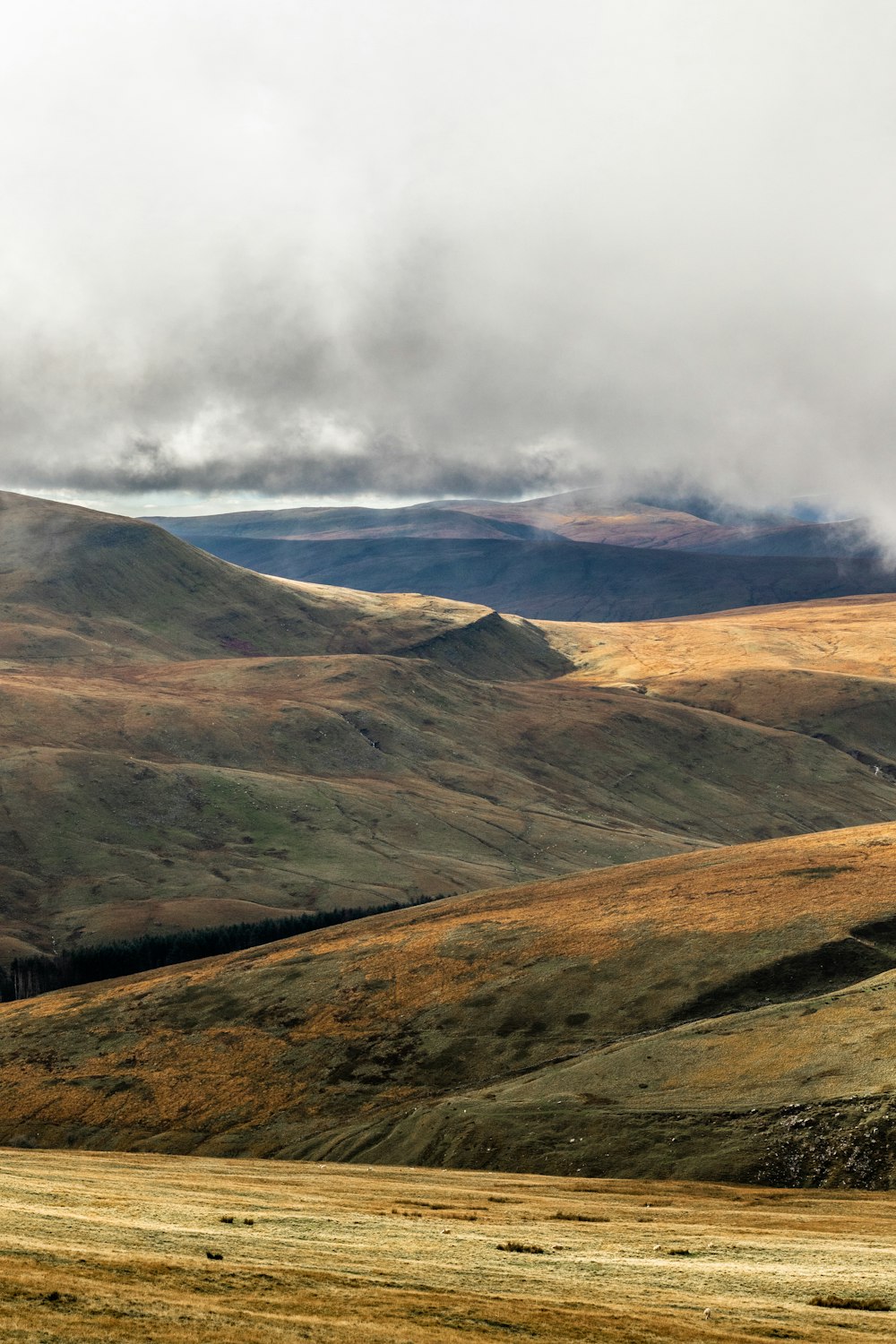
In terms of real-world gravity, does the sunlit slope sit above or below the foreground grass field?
below

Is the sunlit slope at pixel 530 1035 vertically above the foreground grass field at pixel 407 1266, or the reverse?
the foreground grass field at pixel 407 1266

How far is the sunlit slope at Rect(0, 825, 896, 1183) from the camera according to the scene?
291 feet

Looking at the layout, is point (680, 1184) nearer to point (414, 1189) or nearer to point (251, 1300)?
point (414, 1189)

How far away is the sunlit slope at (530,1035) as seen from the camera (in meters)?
88.8

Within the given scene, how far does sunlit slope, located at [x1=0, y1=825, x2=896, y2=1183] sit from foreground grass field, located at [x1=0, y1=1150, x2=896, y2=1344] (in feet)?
80.5

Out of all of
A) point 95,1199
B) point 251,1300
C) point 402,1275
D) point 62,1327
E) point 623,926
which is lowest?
point 623,926

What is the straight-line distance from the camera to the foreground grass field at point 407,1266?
2656 cm

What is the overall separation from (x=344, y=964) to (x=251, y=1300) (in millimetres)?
117449

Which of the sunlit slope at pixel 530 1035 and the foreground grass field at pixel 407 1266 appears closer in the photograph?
the foreground grass field at pixel 407 1266

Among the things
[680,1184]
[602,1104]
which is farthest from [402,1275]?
[602,1104]

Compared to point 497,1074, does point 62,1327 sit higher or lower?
higher

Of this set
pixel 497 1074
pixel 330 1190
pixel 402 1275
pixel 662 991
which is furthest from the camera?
pixel 662 991

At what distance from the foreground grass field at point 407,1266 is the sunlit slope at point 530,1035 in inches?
966

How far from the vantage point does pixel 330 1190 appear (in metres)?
65.6
